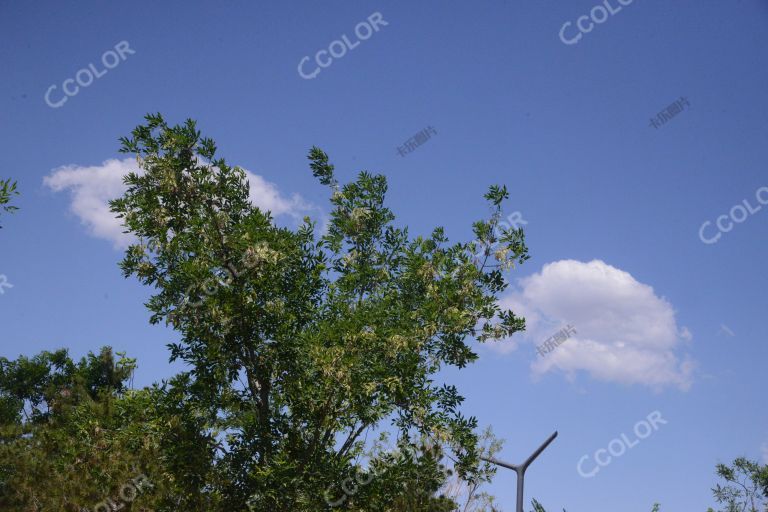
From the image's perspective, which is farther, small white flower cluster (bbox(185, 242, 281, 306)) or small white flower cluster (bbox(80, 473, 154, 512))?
small white flower cluster (bbox(80, 473, 154, 512))

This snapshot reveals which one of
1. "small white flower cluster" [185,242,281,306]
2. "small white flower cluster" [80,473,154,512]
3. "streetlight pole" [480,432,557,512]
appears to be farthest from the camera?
"streetlight pole" [480,432,557,512]

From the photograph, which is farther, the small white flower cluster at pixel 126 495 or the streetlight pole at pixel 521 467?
the streetlight pole at pixel 521 467

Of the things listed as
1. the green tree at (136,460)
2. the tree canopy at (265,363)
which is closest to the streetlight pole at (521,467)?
the tree canopy at (265,363)

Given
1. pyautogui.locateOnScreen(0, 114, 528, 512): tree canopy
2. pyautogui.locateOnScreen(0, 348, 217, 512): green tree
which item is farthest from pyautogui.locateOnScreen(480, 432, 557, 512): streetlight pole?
pyautogui.locateOnScreen(0, 348, 217, 512): green tree

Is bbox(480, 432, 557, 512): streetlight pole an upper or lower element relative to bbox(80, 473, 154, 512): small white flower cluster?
lower

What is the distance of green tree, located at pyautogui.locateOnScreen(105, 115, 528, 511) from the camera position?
1739cm

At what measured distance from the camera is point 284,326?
17.8 metres

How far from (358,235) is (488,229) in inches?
151

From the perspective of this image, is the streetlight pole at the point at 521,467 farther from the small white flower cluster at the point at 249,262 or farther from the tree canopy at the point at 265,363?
the small white flower cluster at the point at 249,262

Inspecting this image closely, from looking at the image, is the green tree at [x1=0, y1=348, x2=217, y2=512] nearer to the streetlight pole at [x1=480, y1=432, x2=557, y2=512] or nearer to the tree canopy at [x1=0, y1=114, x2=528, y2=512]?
the tree canopy at [x1=0, y1=114, x2=528, y2=512]

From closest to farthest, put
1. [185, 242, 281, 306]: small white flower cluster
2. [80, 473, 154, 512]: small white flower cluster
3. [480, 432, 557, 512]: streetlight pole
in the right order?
[185, 242, 281, 306]: small white flower cluster
[80, 473, 154, 512]: small white flower cluster
[480, 432, 557, 512]: streetlight pole

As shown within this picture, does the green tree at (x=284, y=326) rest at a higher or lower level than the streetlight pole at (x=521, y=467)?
higher

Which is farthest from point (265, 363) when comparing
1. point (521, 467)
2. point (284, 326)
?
point (521, 467)

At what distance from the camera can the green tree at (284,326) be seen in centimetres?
1739
